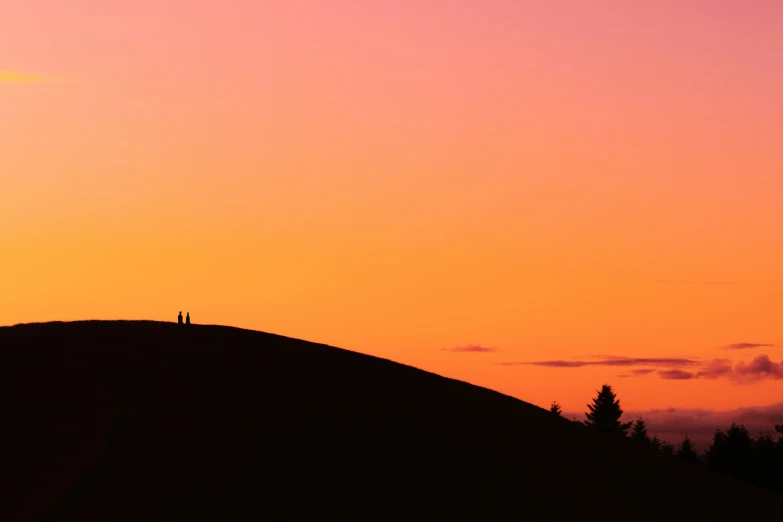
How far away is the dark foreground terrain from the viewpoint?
34.3 meters

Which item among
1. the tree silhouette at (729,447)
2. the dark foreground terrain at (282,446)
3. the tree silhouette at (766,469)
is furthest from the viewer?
the tree silhouette at (729,447)

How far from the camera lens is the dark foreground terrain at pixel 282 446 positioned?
3431 centimetres

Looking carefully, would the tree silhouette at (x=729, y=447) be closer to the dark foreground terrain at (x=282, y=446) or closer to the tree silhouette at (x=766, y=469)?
the tree silhouette at (x=766, y=469)

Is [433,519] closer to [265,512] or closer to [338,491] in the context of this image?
[338,491]

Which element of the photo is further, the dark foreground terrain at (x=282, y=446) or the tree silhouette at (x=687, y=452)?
the tree silhouette at (x=687, y=452)

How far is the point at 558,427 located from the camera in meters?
53.1

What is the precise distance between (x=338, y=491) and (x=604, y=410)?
379 ft

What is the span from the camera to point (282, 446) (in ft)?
129

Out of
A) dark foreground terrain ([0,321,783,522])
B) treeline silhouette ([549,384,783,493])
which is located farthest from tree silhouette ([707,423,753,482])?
dark foreground terrain ([0,321,783,522])

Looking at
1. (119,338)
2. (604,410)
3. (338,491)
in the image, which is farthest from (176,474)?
Answer: (604,410)

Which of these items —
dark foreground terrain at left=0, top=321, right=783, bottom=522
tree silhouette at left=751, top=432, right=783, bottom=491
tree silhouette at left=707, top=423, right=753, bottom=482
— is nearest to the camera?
dark foreground terrain at left=0, top=321, right=783, bottom=522

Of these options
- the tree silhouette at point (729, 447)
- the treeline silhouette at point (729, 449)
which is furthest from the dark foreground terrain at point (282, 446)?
the tree silhouette at point (729, 447)

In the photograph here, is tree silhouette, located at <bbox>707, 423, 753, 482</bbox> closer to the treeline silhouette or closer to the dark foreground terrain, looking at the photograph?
the treeline silhouette

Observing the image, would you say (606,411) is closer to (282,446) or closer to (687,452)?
(687,452)
